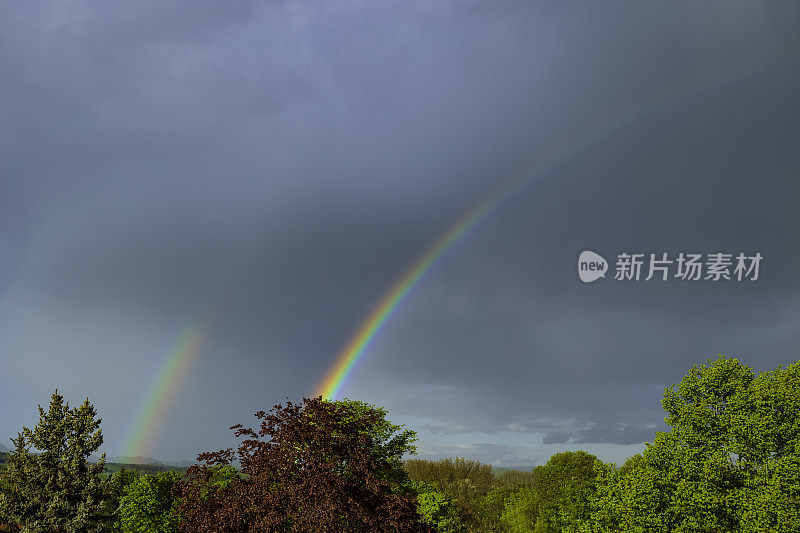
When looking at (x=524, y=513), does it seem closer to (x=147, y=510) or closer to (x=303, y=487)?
(x=147, y=510)

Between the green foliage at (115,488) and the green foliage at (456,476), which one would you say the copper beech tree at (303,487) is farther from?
the green foliage at (456,476)

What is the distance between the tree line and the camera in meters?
21.1

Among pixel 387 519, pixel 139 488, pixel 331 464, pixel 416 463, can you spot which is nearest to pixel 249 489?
pixel 331 464

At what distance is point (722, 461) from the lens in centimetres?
2866

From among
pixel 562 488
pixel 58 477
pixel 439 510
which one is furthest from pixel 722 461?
pixel 439 510

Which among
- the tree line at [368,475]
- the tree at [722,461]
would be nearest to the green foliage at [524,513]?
the tree line at [368,475]

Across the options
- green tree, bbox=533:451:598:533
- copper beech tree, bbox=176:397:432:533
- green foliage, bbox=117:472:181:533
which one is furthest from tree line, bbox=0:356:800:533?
green foliage, bbox=117:472:181:533

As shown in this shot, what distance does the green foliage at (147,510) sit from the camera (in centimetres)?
6356

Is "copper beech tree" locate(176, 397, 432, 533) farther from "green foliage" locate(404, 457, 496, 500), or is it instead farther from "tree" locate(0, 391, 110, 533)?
"green foliage" locate(404, 457, 496, 500)

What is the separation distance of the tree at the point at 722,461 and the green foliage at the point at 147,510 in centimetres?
5096

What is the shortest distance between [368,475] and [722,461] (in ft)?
60.1

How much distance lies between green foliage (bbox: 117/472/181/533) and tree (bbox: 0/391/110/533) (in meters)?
28.7

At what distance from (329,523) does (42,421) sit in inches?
1023

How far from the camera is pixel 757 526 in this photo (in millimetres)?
26359
